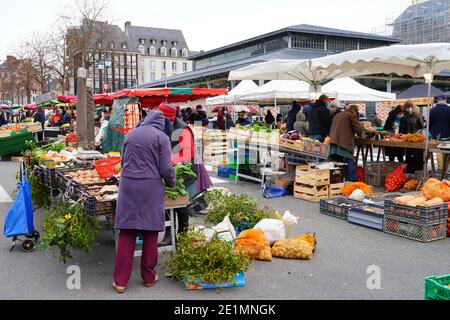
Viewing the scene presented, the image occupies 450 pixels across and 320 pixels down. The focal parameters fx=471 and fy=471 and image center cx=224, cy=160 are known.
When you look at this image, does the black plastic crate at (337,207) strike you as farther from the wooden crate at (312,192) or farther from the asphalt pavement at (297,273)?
the wooden crate at (312,192)

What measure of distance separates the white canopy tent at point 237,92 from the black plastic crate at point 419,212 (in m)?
10.6

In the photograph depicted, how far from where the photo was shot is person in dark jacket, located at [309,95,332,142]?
37.8 feet

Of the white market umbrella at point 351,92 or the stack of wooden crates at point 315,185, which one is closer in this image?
the stack of wooden crates at point 315,185

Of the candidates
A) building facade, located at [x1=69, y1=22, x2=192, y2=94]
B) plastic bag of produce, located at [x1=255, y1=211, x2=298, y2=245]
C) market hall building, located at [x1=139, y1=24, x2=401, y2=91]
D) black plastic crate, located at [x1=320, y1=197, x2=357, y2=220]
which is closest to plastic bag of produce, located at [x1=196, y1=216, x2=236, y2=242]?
plastic bag of produce, located at [x1=255, y1=211, x2=298, y2=245]

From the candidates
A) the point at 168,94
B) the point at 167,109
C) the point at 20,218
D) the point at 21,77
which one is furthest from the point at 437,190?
the point at 21,77

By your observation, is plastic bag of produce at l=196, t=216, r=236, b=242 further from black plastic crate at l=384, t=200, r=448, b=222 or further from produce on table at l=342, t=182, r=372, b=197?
produce on table at l=342, t=182, r=372, b=197

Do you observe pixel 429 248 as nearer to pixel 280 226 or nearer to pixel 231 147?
pixel 280 226

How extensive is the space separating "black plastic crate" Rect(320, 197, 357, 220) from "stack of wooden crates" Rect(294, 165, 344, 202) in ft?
2.79

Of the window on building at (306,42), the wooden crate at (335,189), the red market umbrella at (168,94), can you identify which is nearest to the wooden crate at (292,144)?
the wooden crate at (335,189)

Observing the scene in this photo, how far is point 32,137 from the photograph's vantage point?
1778 centimetres

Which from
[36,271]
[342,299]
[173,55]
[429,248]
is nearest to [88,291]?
[36,271]

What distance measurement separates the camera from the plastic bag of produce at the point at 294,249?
18.3 ft
